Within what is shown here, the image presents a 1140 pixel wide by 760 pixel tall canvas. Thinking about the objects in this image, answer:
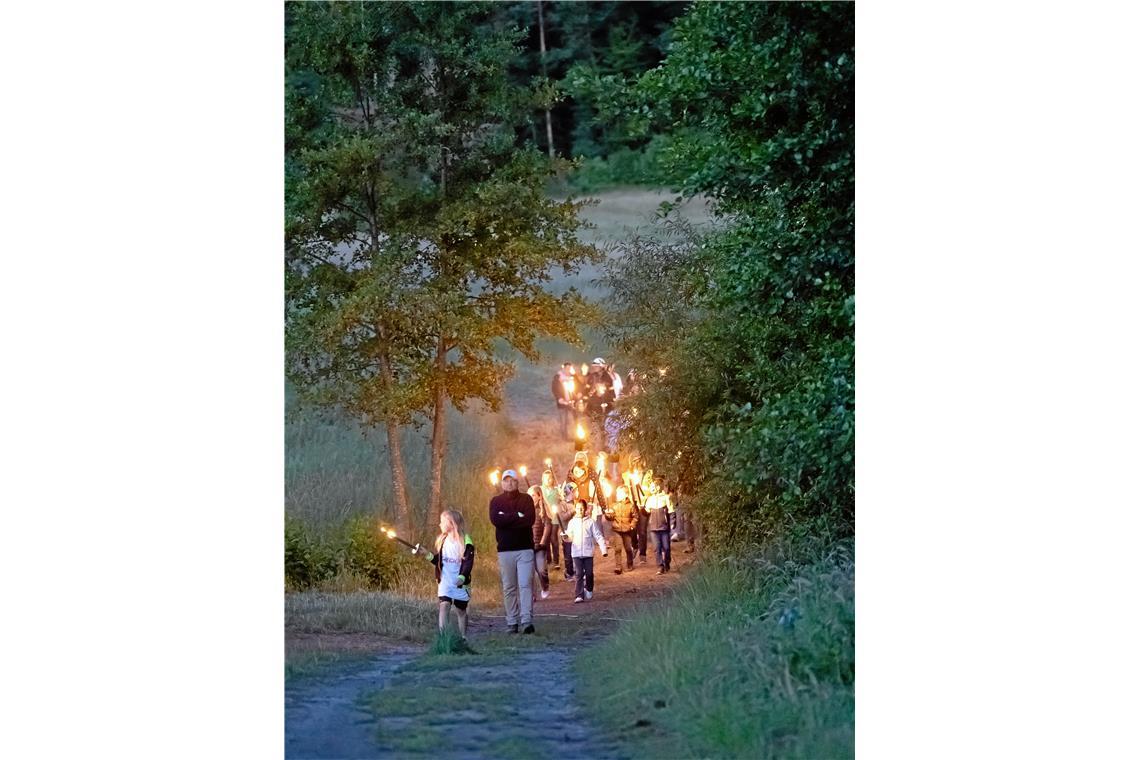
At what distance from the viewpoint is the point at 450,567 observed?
13.2 m

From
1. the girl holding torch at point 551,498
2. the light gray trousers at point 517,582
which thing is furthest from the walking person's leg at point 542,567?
the light gray trousers at point 517,582

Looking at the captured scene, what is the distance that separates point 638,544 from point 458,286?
447cm

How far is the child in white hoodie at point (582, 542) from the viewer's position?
1694 cm

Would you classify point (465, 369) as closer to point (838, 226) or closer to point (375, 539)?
point (375, 539)

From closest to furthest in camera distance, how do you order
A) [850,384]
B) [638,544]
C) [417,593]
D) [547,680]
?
[850,384], [547,680], [417,593], [638,544]

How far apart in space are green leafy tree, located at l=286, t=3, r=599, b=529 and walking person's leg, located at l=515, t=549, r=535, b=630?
4.52m

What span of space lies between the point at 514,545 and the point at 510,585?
22.2 inches

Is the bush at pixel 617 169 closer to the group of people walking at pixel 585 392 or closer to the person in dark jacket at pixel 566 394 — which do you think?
the group of people walking at pixel 585 392

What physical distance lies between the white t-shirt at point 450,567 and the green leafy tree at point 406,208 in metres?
5.38

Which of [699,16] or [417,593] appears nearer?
[699,16]

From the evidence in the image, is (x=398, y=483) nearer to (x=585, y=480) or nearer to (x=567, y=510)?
(x=567, y=510)

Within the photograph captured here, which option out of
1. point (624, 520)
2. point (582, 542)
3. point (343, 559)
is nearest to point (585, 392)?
point (624, 520)

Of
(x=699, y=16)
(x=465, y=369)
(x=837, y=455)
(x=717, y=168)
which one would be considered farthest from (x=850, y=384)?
(x=465, y=369)

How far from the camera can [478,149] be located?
1847 centimetres
